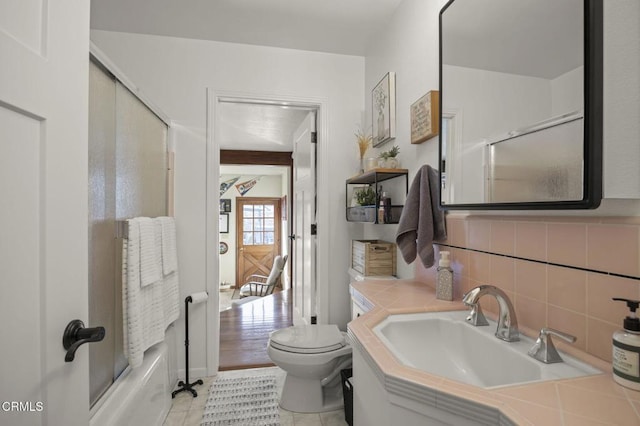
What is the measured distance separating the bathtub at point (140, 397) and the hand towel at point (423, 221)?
1.35 meters

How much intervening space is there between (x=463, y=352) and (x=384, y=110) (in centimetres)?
A: 152

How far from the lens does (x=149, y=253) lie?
1506 mm

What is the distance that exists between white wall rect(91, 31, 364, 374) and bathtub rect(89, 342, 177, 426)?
504mm

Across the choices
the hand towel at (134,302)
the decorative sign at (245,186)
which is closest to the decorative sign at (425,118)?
the hand towel at (134,302)

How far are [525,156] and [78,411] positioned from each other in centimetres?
139

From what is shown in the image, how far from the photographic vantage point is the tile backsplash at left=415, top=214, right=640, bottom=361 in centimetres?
70

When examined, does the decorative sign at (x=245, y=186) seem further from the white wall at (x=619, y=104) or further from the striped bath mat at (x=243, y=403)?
the white wall at (x=619, y=104)

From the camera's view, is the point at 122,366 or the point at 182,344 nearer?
the point at 122,366

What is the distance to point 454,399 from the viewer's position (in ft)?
2.01

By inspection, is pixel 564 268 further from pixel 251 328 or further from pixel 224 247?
pixel 224 247

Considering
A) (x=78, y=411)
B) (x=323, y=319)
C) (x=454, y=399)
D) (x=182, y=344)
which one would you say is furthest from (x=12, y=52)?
(x=323, y=319)

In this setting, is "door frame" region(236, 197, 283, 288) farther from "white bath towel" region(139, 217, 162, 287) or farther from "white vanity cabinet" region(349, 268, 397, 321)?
"white bath towel" region(139, 217, 162, 287)

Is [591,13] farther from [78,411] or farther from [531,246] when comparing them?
[78,411]

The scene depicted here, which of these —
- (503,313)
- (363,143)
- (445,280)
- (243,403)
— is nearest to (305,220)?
(363,143)
